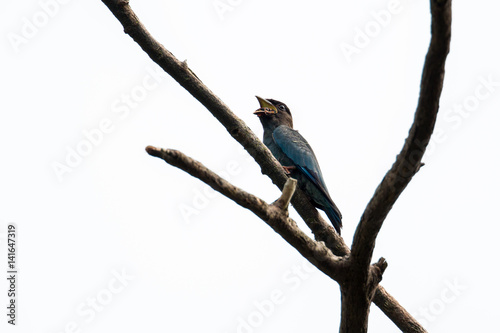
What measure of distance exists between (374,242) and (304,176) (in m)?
3.13

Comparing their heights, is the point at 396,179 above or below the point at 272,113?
below

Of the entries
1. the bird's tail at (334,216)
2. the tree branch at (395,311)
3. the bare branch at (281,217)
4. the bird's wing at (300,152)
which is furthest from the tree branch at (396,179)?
the bird's wing at (300,152)

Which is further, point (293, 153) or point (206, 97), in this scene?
point (293, 153)

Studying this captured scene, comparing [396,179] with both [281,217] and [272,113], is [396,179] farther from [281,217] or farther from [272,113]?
[272,113]

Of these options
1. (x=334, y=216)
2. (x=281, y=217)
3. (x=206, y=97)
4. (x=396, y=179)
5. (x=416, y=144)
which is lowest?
(x=281, y=217)

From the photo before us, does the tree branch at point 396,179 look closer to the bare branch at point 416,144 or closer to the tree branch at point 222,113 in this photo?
the bare branch at point 416,144

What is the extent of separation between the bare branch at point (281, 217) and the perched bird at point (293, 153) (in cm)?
255

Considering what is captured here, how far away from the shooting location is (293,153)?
262 inches

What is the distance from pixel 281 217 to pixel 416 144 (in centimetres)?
89

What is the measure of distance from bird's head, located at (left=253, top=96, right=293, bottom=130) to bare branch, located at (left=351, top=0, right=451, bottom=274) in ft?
13.7

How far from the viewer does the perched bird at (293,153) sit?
6.05 meters

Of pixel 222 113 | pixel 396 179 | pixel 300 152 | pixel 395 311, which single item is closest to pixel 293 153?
pixel 300 152

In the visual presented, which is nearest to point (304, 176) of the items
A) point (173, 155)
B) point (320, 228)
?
point (320, 228)

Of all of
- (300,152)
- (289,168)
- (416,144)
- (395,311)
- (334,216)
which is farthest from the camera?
(300,152)
